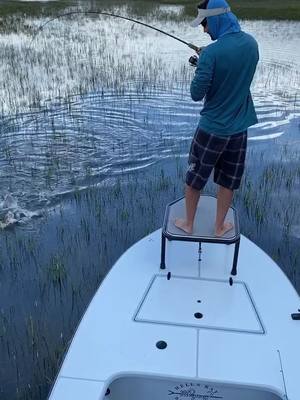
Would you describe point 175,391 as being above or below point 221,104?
below

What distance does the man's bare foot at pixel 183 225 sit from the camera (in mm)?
4109

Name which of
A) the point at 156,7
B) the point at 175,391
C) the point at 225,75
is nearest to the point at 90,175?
the point at 225,75

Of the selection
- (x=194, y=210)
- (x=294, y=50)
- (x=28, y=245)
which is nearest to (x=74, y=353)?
(x=194, y=210)

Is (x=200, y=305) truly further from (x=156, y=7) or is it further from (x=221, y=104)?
(x=156, y=7)

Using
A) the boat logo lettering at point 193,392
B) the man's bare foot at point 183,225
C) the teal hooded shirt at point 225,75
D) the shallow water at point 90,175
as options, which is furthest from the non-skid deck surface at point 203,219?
the shallow water at point 90,175

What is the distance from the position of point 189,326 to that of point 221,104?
5.60 feet

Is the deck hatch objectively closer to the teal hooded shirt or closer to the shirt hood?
the teal hooded shirt

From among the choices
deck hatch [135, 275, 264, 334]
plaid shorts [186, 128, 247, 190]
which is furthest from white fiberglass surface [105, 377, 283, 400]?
plaid shorts [186, 128, 247, 190]

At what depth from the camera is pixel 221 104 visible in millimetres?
3654

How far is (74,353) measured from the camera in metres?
3.23

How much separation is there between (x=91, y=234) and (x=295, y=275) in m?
2.57

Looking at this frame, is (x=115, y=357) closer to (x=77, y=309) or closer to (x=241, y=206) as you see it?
(x=77, y=309)

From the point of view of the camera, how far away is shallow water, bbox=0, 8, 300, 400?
4910mm

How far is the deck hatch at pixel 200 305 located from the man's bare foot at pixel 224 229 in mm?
409
